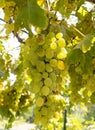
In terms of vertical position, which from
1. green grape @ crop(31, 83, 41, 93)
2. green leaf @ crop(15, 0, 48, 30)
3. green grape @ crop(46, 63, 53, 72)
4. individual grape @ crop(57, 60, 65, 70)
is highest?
green leaf @ crop(15, 0, 48, 30)

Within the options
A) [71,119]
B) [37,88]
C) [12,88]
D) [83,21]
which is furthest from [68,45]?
[71,119]

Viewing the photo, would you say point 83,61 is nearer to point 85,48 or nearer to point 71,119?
point 85,48

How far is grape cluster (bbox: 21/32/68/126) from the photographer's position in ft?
3.92

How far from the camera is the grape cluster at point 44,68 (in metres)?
1.19

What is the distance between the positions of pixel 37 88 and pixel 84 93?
431 mm

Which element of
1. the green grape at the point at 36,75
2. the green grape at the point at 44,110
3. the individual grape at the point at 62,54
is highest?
the individual grape at the point at 62,54

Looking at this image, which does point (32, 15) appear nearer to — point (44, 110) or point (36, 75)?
point (36, 75)

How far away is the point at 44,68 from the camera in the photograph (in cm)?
122

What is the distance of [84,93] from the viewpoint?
1.57 meters

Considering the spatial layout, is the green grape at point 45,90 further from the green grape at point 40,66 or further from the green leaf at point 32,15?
the green leaf at point 32,15

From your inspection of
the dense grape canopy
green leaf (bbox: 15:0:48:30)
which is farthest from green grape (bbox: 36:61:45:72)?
green leaf (bbox: 15:0:48:30)

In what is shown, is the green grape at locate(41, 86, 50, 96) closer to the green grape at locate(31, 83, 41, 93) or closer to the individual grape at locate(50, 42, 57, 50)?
the green grape at locate(31, 83, 41, 93)

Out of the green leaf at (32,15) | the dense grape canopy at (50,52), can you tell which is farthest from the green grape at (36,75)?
the green leaf at (32,15)

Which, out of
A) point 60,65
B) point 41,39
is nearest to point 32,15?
point 41,39
